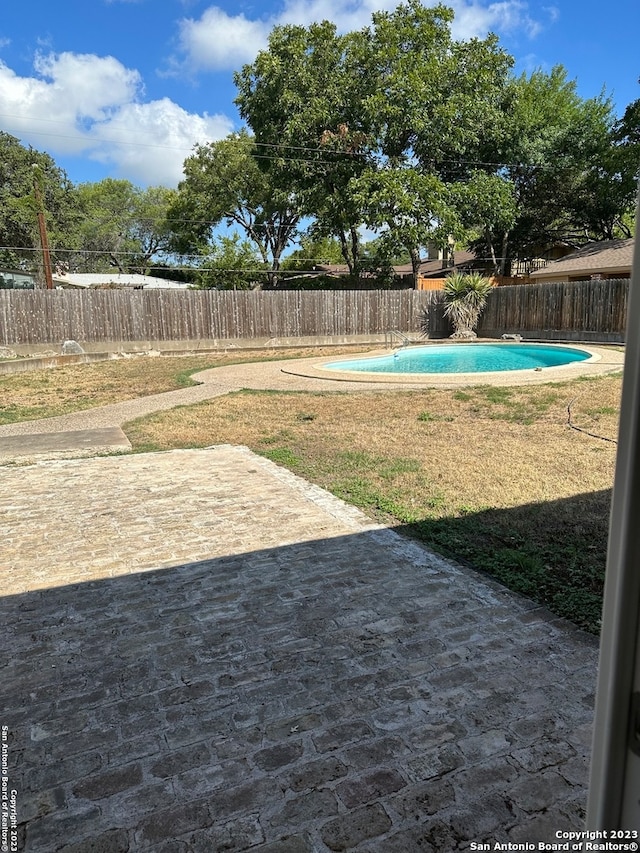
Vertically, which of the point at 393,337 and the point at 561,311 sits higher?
the point at 561,311

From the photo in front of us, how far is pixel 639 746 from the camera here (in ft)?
2.00

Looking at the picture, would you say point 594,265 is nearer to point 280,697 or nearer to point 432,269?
point 432,269

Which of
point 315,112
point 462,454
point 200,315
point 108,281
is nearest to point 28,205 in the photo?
point 108,281

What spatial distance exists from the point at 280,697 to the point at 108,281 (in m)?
35.2

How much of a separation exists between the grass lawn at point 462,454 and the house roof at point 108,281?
73.7ft

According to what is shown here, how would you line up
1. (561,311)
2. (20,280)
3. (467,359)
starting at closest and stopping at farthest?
(467,359)
(561,311)
(20,280)

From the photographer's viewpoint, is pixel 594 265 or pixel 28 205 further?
pixel 28 205

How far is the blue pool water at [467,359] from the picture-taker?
13633mm

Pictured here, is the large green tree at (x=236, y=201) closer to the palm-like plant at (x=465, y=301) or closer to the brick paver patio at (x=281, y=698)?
the palm-like plant at (x=465, y=301)

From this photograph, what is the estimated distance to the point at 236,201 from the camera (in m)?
29.3

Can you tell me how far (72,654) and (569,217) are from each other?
1274 inches

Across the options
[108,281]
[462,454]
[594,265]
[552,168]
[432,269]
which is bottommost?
[462,454]

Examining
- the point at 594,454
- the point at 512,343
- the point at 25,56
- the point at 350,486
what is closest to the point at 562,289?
the point at 512,343

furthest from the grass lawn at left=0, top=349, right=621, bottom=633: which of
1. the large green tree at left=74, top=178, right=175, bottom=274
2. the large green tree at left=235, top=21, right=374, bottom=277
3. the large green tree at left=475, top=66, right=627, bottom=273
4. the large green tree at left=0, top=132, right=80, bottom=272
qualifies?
the large green tree at left=74, top=178, right=175, bottom=274
